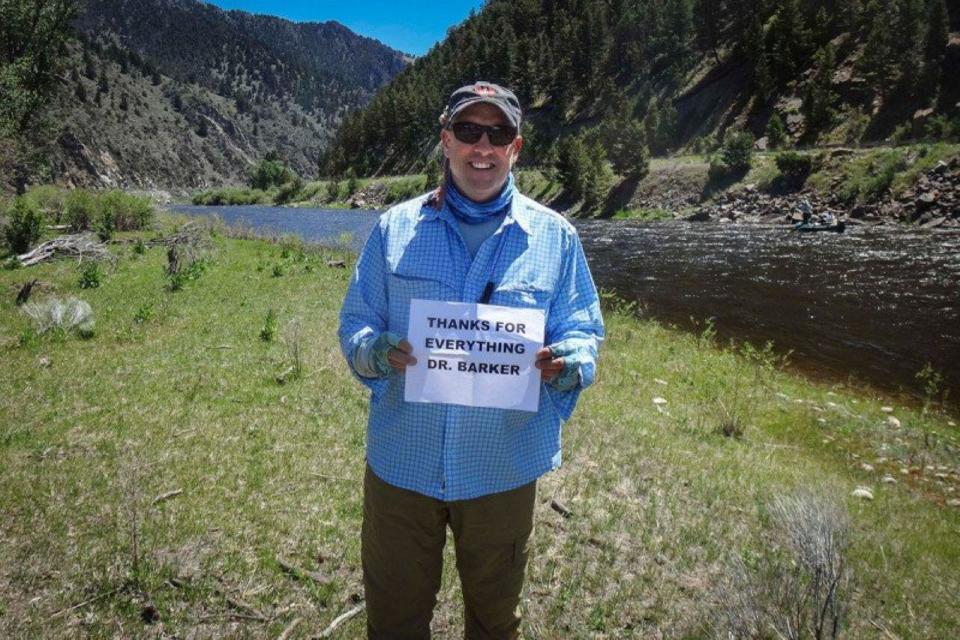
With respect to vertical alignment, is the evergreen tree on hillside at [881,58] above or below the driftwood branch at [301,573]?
above

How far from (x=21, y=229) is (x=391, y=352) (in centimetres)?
2304

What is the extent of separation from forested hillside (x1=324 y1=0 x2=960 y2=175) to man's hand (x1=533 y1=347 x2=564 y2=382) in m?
53.5

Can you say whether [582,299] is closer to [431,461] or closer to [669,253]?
[431,461]

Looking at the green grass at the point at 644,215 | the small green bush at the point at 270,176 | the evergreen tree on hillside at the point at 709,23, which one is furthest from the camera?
the small green bush at the point at 270,176

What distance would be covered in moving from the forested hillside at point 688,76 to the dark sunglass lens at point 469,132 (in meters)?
53.4

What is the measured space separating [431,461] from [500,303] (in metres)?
0.78

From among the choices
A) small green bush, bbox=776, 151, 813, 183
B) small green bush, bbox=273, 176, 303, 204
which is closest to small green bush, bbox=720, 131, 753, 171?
small green bush, bbox=776, 151, 813, 183

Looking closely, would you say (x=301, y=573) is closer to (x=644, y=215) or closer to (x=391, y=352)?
(x=391, y=352)

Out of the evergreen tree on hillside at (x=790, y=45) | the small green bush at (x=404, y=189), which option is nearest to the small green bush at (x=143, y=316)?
the small green bush at (x=404, y=189)

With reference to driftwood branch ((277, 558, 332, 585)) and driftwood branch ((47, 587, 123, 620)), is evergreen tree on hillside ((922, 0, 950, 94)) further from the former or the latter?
driftwood branch ((47, 587, 123, 620))

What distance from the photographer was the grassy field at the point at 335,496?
145 inches

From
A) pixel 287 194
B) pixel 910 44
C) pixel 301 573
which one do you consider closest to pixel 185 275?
pixel 301 573

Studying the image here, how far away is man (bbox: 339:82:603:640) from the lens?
99.3 inches

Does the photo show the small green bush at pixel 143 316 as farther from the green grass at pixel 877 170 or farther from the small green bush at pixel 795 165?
the small green bush at pixel 795 165
